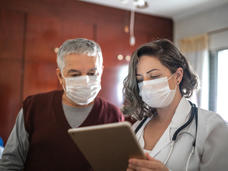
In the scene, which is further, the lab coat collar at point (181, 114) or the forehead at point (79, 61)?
the forehead at point (79, 61)

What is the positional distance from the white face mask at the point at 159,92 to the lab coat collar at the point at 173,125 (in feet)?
0.25

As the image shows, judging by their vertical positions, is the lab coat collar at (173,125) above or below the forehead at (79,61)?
below

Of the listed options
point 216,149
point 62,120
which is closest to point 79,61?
point 62,120

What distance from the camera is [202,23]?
3.46 m

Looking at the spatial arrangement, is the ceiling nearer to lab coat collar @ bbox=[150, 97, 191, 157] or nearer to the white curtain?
the white curtain

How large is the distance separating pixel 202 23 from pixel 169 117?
105 inches

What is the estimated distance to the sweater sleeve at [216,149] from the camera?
0.97m

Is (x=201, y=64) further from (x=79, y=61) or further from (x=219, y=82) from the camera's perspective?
(x=79, y=61)

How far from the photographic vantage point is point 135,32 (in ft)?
12.1

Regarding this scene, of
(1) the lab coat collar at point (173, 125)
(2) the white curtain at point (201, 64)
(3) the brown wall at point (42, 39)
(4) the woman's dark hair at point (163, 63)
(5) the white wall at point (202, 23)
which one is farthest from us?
(2) the white curtain at point (201, 64)

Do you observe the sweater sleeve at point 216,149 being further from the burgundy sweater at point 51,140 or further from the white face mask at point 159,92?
the burgundy sweater at point 51,140

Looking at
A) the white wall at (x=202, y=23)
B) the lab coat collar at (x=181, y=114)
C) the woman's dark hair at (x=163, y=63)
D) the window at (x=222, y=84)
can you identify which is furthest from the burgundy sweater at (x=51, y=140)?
the white wall at (x=202, y=23)

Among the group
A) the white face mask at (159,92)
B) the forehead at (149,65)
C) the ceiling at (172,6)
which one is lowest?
the white face mask at (159,92)

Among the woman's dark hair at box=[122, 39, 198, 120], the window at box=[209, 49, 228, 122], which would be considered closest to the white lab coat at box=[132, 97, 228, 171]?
the woman's dark hair at box=[122, 39, 198, 120]
